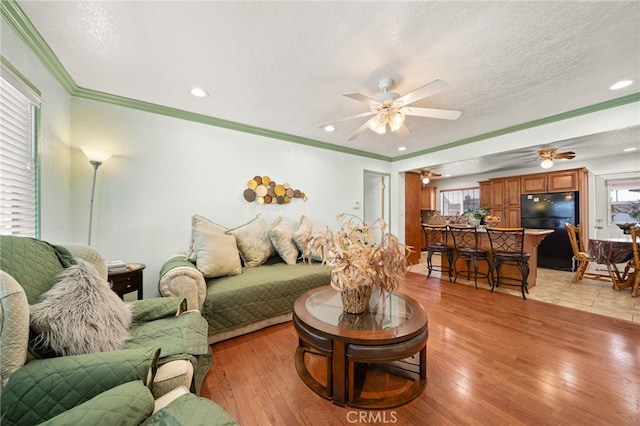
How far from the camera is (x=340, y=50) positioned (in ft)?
5.87

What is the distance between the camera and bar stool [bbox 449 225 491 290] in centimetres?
367

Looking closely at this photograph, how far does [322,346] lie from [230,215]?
236 centimetres

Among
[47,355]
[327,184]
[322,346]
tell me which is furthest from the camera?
[327,184]

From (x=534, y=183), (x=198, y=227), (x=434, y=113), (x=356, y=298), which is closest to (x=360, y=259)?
(x=356, y=298)

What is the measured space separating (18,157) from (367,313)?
9.07ft

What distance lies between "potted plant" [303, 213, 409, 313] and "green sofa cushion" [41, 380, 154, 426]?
1049mm

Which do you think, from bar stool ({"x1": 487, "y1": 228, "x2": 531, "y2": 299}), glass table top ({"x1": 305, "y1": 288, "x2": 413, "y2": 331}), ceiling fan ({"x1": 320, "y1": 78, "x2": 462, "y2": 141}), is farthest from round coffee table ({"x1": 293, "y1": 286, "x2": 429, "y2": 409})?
bar stool ({"x1": 487, "y1": 228, "x2": 531, "y2": 299})

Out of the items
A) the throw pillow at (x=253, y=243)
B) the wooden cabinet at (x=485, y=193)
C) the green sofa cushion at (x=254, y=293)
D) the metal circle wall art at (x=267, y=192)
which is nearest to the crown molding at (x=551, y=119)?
the wooden cabinet at (x=485, y=193)

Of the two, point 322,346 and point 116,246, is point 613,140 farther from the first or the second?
point 116,246

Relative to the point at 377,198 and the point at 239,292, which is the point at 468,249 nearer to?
the point at 377,198

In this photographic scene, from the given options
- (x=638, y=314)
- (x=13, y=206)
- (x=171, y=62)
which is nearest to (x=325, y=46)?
(x=171, y=62)

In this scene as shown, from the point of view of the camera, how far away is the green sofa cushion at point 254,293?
209 centimetres

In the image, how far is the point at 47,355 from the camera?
37.7 inches

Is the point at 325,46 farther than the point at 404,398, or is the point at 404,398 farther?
the point at 325,46
